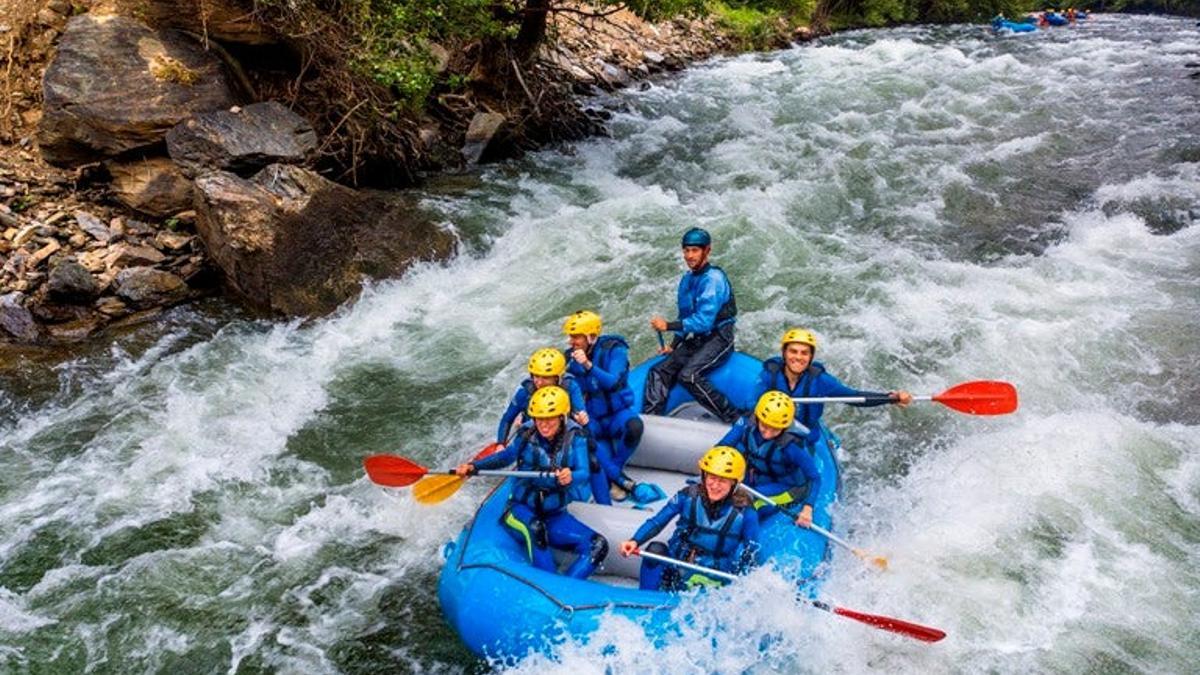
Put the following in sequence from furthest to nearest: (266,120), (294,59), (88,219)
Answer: (294,59)
(266,120)
(88,219)

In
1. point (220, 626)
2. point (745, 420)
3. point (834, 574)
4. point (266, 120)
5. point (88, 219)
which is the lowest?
point (220, 626)

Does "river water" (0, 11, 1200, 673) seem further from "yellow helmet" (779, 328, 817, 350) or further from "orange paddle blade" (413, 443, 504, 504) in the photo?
"yellow helmet" (779, 328, 817, 350)

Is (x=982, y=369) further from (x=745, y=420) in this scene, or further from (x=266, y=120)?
(x=266, y=120)

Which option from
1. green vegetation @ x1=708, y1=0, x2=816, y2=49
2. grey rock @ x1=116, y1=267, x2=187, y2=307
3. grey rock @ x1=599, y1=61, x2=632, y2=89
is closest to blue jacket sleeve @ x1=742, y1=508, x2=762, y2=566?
grey rock @ x1=116, y1=267, x2=187, y2=307

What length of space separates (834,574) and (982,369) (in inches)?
138

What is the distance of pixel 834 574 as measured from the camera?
491 centimetres

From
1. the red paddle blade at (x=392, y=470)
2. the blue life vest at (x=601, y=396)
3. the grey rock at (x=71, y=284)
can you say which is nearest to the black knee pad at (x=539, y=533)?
the red paddle blade at (x=392, y=470)

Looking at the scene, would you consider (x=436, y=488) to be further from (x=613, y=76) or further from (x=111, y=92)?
(x=613, y=76)

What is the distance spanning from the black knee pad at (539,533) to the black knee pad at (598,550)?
0.89 ft

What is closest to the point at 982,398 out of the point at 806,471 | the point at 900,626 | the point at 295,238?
the point at 806,471

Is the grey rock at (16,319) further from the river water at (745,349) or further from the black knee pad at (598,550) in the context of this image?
the black knee pad at (598,550)

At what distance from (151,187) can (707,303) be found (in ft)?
18.3

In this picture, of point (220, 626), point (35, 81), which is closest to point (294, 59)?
point (35, 81)

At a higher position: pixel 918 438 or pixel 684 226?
pixel 684 226
